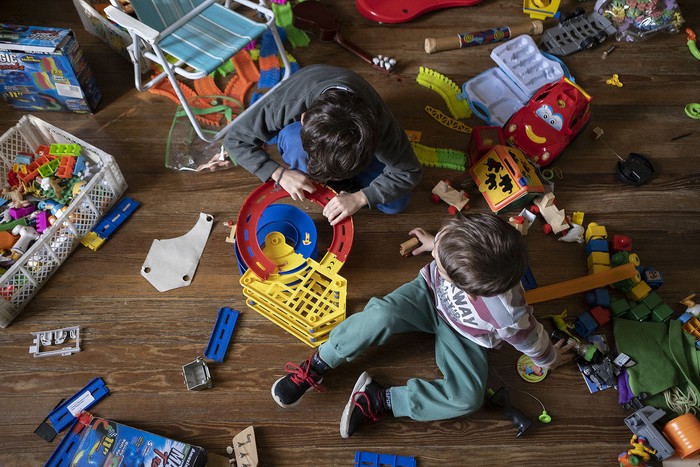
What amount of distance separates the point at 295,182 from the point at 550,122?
74 centimetres

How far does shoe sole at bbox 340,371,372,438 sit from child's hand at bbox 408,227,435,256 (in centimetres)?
35

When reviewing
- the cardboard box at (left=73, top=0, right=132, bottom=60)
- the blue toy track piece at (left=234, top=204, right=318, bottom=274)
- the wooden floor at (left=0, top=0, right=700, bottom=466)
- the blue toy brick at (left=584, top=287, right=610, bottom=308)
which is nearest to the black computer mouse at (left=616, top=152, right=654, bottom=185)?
the wooden floor at (left=0, top=0, right=700, bottom=466)

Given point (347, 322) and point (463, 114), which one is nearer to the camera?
point (347, 322)

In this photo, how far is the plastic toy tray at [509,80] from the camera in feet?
5.47

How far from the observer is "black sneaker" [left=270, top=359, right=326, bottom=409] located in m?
1.25

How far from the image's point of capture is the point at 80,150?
4.68 ft

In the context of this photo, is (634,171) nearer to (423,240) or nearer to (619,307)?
(619,307)

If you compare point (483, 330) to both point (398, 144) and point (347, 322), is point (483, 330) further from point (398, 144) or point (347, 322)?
point (398, 144)

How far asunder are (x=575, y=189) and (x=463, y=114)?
392mm

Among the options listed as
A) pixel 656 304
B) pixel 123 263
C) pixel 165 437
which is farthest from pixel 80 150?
pixel 656 304

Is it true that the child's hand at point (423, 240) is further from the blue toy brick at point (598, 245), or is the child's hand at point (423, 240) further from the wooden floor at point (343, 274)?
the blue toy brick at point (598, 245)

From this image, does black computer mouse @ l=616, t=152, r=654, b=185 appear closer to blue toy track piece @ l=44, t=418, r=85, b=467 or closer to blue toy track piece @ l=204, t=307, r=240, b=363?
blue toy track piece @ l=204, t=307, r=240, b=363

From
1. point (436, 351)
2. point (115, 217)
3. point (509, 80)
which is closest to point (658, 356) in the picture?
point (436, 351)

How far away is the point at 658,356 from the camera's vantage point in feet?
4.34
